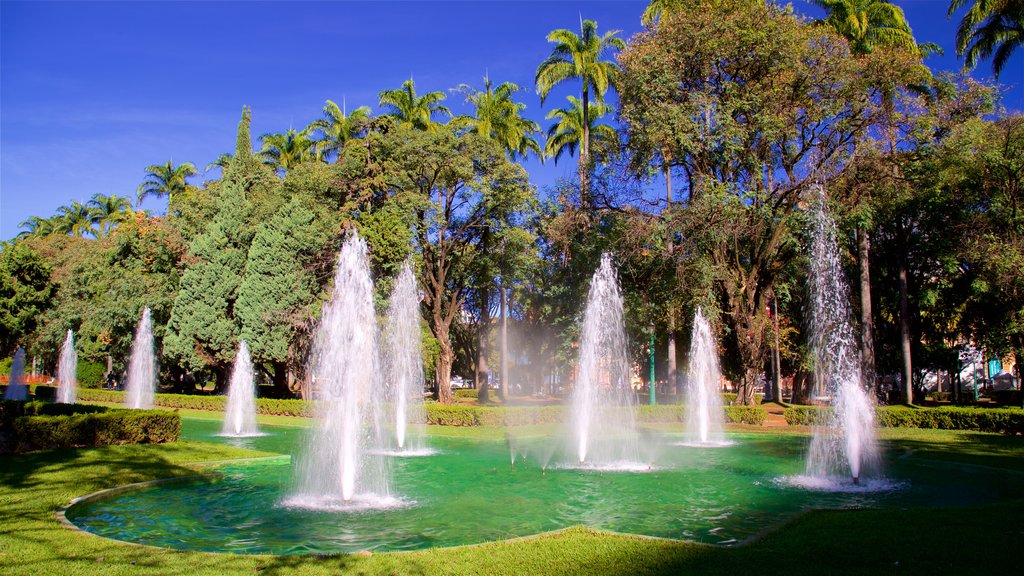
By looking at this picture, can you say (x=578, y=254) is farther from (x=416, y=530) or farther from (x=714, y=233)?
(x=416, y=530)

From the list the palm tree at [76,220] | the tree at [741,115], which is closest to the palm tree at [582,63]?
the tree at [741,115]

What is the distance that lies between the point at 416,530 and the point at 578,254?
78.1 ft

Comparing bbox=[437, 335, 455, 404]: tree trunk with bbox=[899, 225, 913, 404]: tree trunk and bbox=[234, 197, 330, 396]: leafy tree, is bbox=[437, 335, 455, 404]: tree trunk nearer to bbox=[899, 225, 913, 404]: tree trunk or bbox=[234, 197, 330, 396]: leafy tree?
bbox=[234, 197, 330, 396]: leafy tree

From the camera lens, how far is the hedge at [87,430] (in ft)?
50.9

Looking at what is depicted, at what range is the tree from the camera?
25.6 metres

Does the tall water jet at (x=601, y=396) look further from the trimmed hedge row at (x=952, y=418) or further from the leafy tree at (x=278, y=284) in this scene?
the leafy tree at (x=278, y=284)

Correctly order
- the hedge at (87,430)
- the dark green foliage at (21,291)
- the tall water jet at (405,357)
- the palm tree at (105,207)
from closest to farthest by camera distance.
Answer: the hedge at (87,430), the tall water jet at (405,357), the dark green foliage at (21,291), the palm tree at (105,207)

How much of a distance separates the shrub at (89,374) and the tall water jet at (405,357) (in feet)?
82.5

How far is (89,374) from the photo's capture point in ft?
150

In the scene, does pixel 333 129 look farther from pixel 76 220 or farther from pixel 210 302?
pixel 76 220

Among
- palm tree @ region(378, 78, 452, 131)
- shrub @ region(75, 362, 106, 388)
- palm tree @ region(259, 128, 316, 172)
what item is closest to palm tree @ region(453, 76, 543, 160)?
palm tree @ region(378, 78, 452, 131)

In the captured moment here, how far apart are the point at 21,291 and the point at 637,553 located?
1765 inches

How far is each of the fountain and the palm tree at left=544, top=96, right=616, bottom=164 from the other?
43.6 feet

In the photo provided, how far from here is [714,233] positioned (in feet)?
85.4
